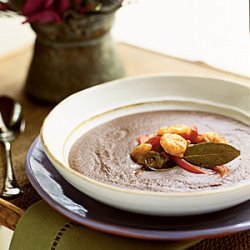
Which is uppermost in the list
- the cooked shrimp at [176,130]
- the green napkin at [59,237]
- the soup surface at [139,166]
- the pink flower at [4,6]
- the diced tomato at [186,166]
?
the pink flower at [4,6]

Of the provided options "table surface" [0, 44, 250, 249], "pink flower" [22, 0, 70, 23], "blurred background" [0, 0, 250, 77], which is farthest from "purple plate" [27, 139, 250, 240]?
"blurred background" [0, 0, 250, 77]

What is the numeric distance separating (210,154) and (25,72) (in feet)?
2.90

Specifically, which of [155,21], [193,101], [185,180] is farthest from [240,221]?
[155,21]

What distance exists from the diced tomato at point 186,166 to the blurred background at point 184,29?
0.93m

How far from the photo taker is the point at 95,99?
4.69ft

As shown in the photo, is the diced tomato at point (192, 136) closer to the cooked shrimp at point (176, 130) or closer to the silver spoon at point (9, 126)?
the cooked shrimp at point (176, 130)

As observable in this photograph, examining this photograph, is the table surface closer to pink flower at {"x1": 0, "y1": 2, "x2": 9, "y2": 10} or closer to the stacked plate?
the stacked plate

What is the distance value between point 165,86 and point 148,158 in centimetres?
34

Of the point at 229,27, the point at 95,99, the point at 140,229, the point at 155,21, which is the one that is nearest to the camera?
the point at 140,229

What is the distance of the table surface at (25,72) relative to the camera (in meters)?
1.50

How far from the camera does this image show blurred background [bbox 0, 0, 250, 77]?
224cm

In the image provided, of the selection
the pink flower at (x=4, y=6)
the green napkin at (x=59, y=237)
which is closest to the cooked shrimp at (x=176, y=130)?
the green napkin at (x=59, y=237)

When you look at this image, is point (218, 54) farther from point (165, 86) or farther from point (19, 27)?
point (19, 27)

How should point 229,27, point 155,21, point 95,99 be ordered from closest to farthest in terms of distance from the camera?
point 95,99 → point 229,27 → point 155,21
